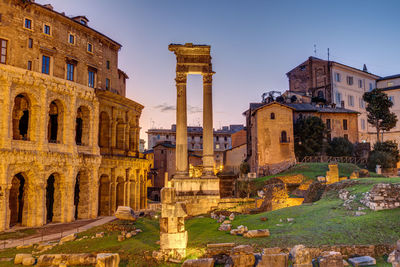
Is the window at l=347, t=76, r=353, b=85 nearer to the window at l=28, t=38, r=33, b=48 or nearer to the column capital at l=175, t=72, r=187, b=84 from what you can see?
the column capital at l=175, t=72, r=187, b=84

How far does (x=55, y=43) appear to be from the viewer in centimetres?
2703

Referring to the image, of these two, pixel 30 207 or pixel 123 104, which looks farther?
pixel 123 104

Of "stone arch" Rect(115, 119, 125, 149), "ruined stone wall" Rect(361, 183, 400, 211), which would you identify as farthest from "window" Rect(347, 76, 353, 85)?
"ruined stone wall" Rect(361, 183, 400, 211)

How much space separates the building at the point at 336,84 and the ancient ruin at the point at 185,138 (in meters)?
33.7

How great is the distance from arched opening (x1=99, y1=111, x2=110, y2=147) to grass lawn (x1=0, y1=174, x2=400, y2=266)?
15266 millimetres

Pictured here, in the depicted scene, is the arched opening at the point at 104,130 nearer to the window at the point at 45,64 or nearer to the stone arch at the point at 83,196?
the stone arch at the point at 83,196

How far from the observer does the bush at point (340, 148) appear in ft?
138

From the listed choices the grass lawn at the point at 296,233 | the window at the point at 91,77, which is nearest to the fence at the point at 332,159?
the grass lawn at the point at 296,233

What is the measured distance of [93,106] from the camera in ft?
94.3

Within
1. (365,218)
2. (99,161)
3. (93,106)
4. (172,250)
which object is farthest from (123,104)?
(365,218)

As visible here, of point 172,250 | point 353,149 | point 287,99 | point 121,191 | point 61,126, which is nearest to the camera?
point 172,250

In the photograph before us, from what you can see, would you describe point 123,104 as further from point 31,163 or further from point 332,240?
point 332,240

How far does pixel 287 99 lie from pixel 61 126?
3474cm

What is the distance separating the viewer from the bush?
4200cm
